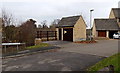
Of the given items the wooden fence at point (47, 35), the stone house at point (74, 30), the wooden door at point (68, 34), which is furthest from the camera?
the wooden fence at point (47, 35)

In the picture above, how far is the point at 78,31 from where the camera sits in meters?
20.0

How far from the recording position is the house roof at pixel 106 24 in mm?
29688

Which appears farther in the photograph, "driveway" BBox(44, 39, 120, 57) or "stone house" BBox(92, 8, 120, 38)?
"stone house" BBox(92, 8, 120, 38)

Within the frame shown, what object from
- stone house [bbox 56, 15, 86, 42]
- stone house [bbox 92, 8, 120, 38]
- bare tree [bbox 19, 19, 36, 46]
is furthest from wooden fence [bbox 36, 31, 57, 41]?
stone house [bbox 92, 8, 120, 38]

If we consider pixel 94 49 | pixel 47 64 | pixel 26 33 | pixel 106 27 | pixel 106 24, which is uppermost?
pixel 106 24

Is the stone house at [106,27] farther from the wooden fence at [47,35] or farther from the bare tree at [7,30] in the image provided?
the bare tree at [7,30]

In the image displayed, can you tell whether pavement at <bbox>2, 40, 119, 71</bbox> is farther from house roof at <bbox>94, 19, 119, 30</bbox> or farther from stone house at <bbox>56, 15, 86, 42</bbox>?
house roof at <bbox>94, 19, 119, 30</bbox>

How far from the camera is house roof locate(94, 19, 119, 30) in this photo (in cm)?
2969

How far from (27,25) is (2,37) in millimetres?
2889

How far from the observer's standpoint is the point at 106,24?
3072 cm

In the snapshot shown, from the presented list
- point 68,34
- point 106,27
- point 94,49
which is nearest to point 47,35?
point 68,34

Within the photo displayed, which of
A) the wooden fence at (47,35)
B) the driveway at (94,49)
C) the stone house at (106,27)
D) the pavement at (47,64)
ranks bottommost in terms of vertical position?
the pavement at (47,64)

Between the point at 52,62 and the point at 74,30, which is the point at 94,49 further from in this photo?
the point at 74,30

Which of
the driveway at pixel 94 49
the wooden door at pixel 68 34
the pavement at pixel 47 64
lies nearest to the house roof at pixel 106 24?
the wooden door at pixel 68 34
